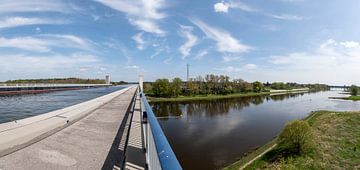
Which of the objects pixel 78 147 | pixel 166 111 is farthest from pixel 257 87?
pixel 78 147

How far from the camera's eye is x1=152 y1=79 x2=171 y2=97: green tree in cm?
5203

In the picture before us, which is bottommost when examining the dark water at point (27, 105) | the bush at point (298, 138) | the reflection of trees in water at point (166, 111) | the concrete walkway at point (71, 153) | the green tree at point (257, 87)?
the reflection of trees in water at point (166, 111)

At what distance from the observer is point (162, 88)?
172 ft

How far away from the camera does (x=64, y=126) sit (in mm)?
8219

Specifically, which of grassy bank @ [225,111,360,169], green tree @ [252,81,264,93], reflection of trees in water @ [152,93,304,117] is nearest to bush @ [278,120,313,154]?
grassy bank @ [225,111,360,169]

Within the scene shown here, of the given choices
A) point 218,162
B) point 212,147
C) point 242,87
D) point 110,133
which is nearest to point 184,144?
point 212,147

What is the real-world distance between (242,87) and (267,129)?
5802 centimetres

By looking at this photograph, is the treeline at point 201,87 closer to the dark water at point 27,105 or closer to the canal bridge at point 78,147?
the dark water at point 27,105

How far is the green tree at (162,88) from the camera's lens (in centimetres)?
5203

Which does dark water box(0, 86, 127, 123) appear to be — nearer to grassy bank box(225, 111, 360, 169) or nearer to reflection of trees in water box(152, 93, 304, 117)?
reflection of trees in water box(152, 93, 304, 117)

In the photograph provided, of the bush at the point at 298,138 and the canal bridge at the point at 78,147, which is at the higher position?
the canal bridge at the point at 78,147

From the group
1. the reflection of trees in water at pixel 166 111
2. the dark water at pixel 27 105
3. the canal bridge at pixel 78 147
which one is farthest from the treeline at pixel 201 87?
the canal bridge at pixel 78 147

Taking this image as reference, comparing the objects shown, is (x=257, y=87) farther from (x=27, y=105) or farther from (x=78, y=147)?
(x=78, y=147)

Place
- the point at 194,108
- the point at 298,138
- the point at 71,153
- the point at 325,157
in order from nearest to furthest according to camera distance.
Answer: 1. the point at 71,153
2. the point at 325,157
3. the point at 298,138
4. the point at 194,108
